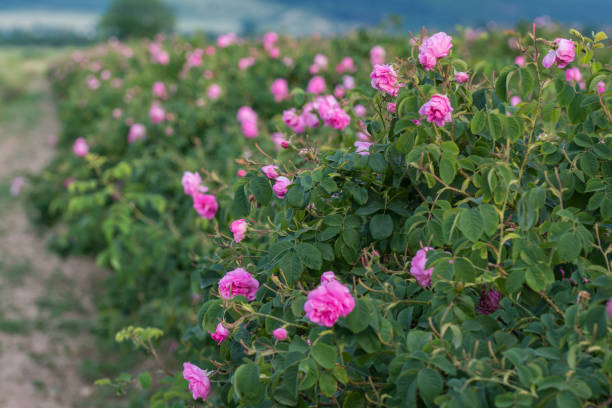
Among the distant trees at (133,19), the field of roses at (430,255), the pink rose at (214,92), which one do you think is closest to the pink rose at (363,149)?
the field of roses at (430,255)

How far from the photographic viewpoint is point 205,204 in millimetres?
2023

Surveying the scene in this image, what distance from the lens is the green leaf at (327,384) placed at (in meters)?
1.17

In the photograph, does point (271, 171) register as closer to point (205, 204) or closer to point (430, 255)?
point (205, 204)

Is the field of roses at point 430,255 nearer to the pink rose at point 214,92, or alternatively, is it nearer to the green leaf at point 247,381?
the green leaf at point 247,381

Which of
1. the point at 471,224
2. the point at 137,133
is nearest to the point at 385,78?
the point at 471,224

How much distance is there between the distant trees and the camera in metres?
37.4

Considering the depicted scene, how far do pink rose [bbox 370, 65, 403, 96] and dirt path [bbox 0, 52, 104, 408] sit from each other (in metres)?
3.07

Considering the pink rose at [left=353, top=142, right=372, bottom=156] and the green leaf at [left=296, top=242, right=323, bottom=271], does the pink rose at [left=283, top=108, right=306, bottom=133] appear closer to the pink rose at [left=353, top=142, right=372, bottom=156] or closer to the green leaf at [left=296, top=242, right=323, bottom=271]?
the pink rose at [left=353, top=142, right=372, bottom=156]

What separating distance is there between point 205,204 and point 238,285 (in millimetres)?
586

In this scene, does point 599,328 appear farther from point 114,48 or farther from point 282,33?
point 114,48

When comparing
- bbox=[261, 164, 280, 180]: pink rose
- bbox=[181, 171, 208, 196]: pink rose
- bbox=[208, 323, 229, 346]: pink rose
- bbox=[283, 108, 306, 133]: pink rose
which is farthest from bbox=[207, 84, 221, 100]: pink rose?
bbox=[208, 323, 229, 346]: pink rose

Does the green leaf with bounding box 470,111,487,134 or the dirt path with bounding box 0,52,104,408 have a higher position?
the green leaf with bounding box 470,111,487,134

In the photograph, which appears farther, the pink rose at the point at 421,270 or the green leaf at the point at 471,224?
the pink rose at the point at 421,270

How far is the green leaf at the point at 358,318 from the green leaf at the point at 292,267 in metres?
0.30
